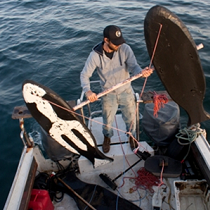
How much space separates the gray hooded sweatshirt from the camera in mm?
3627

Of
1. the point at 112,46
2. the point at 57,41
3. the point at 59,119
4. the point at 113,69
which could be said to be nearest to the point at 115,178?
the point at 59,119

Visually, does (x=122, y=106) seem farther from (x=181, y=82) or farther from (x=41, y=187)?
(x=41, y=187)

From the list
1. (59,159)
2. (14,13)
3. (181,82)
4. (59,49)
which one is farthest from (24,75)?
(14,13)

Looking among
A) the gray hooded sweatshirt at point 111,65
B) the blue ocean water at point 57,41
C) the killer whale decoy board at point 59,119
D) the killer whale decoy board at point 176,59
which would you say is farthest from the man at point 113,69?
the blue ocean water at point 57,41

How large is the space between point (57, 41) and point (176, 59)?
10553mm

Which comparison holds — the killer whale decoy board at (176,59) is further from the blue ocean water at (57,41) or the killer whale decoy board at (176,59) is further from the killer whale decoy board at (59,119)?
the blue ocean water at (57,41)

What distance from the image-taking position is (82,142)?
370 centimetres

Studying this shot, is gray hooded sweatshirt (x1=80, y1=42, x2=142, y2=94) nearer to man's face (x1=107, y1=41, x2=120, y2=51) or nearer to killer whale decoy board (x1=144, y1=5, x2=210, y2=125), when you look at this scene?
man's face (x1=107, y1=41, x2=120, y2=51)

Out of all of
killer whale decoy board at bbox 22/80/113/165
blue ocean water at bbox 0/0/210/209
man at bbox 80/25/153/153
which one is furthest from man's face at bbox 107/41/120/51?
blue ocean water at bbox 0/0/210/209

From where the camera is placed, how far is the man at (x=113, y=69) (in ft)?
11.1

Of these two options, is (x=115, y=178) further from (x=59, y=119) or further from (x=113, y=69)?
(x=113, y=69)

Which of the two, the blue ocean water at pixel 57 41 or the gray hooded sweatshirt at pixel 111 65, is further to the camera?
the blue ocean water at pixel 57 41

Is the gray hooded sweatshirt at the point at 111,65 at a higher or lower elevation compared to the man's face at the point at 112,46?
lower

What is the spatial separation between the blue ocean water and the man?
12.0 ft
